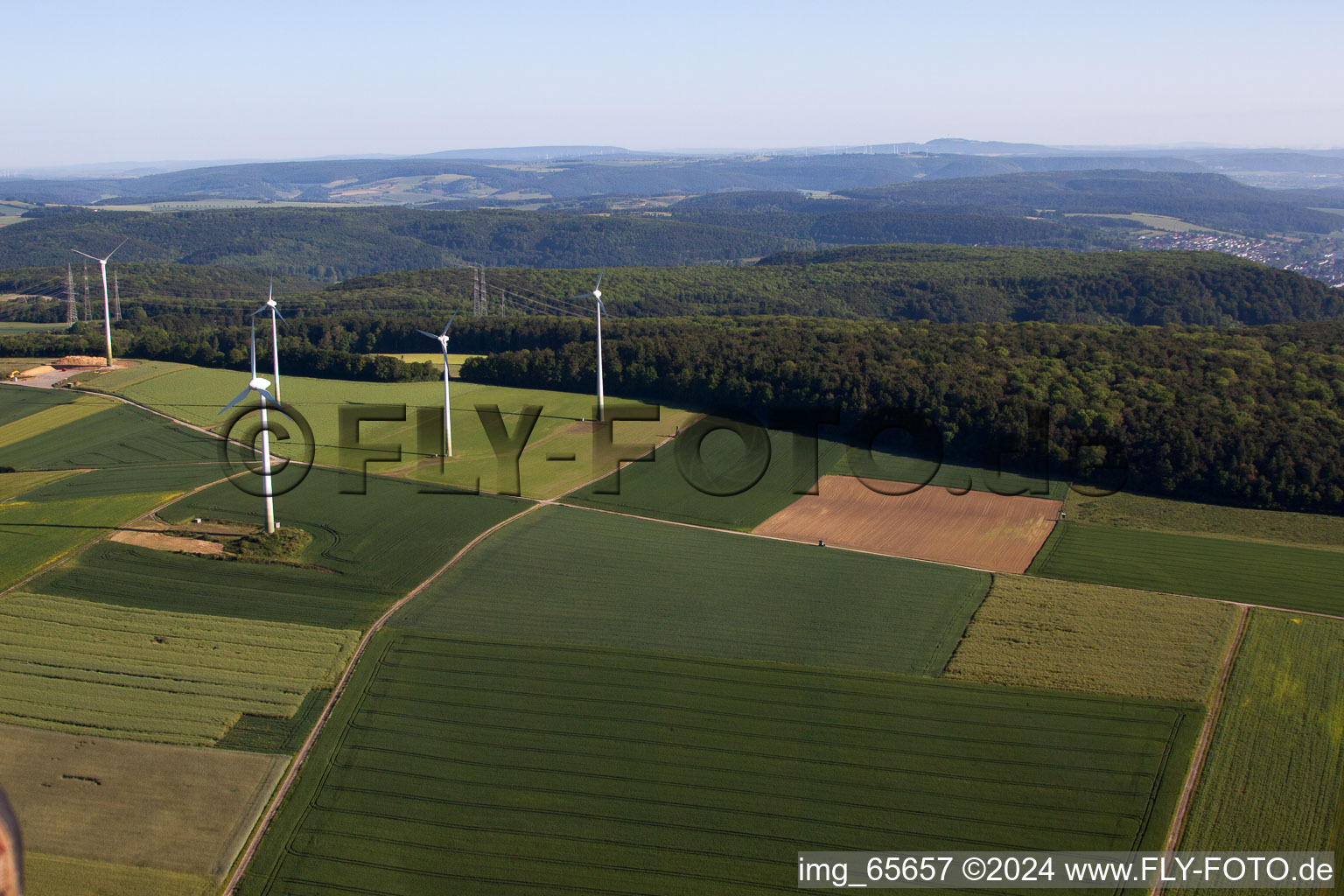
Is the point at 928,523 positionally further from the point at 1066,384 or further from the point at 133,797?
the point at 133,797

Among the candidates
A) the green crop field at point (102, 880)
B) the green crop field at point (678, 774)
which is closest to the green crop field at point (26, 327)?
the green crop field at point (678, 774)

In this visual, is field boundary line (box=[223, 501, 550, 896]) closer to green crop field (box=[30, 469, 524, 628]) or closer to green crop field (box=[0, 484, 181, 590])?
green crop field (box=[30, 469, 524, 628])

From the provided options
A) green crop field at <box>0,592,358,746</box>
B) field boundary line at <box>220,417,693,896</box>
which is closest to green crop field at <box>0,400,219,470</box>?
green crop field at <box>0,592,358,746</box>

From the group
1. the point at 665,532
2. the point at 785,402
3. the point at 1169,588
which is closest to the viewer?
the point at 1169,588

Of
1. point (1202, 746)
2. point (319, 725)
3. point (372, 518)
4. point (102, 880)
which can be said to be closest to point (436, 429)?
point (372, 518)

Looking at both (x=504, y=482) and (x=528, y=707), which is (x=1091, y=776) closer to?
(x=528, y=707)

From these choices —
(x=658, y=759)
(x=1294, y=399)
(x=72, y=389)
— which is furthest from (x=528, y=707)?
(x=72, y=389)
